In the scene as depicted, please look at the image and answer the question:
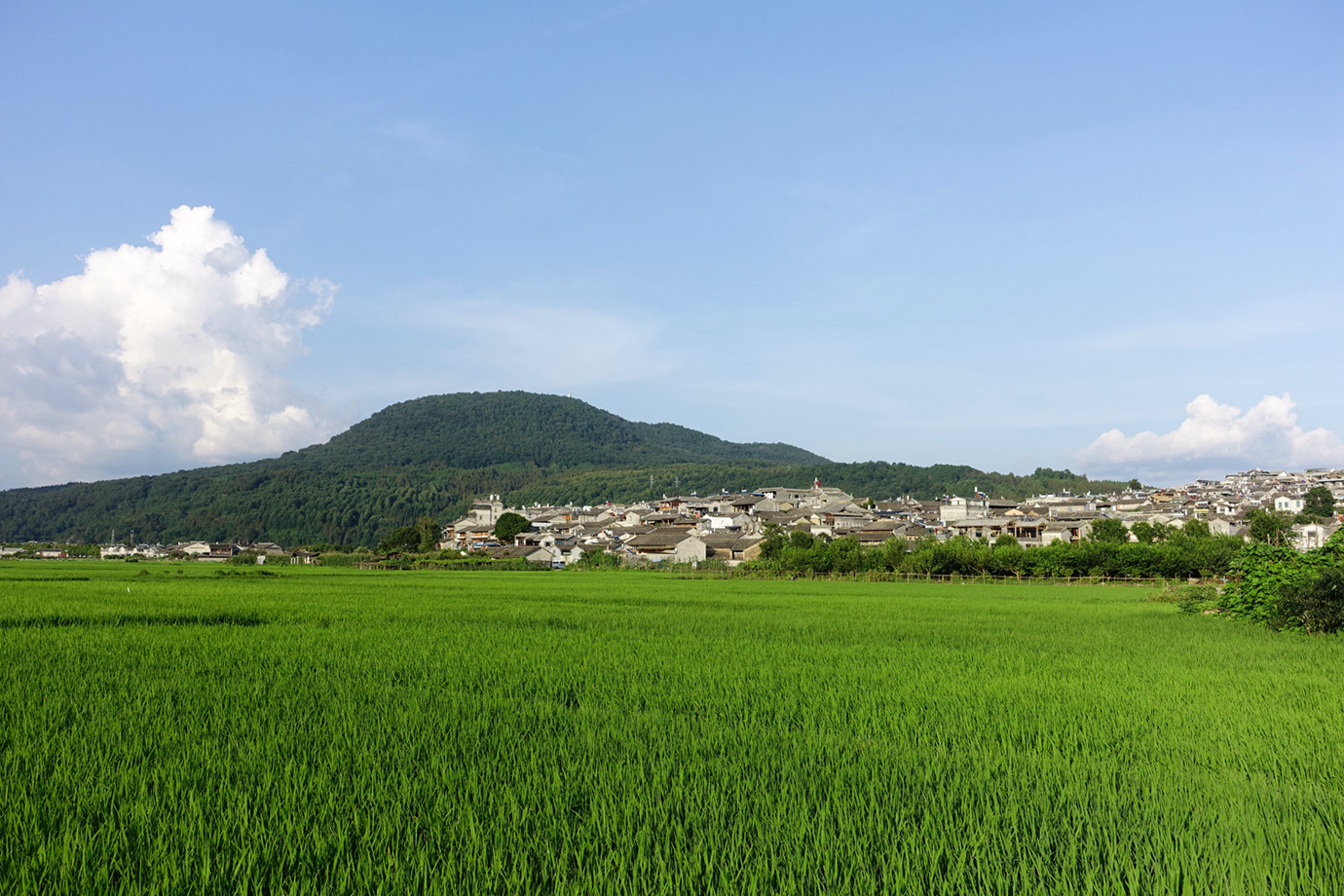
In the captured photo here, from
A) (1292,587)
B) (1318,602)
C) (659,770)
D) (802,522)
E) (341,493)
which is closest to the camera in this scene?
(659,770)

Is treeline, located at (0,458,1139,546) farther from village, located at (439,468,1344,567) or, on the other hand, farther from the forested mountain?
village, located at (439,468,1344,567)

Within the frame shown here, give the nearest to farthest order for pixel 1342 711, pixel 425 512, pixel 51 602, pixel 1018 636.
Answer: pixel 1342 711, pixel 1018 636, pixel 51 602, pixel 425 512

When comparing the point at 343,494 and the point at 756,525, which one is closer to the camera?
the point at 756,525

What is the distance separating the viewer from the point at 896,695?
26.5 feet

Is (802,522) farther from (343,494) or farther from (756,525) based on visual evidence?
(343,494)

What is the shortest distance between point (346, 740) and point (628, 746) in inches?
81.7

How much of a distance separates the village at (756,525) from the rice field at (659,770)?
150ft

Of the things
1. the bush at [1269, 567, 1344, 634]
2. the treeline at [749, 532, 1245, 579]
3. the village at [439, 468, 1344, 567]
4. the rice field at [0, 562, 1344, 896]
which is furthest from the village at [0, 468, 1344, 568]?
the rice field at [0, 562, 1344, 896]

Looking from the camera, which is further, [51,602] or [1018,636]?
[51,602]

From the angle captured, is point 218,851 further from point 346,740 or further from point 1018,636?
point 1018,636

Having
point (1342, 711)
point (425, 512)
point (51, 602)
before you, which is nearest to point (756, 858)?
point (1342, 711)

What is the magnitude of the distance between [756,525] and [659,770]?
85379 mm

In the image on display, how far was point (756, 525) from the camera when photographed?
89.8 m

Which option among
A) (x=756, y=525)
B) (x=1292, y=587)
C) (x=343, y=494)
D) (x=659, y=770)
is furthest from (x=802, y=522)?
(x=343, y=494)
